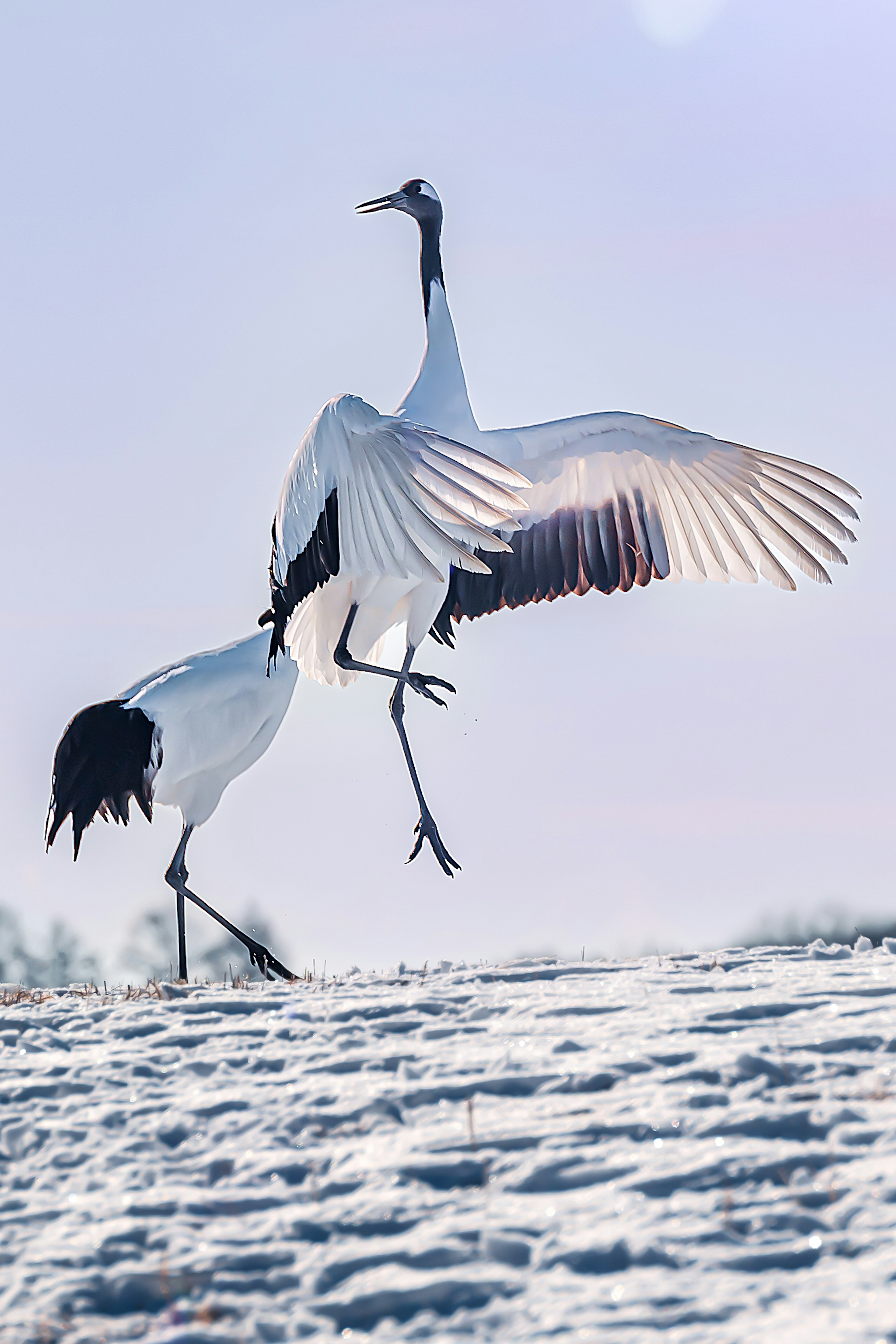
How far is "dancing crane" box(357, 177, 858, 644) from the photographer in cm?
936

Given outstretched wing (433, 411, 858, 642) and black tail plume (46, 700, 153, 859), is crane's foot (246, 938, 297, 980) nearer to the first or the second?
black tail plume (46, 700, 153, 859)

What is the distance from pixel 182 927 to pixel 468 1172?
6.53 metres

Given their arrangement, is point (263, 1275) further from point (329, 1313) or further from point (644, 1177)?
point (644, 1177)

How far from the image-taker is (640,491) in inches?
386

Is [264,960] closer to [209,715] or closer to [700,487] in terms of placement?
[209,715]

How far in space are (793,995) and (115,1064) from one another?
2341 mm

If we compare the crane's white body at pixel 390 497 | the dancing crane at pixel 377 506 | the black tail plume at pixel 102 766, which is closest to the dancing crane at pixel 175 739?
the black tail plume at pixel 102 766

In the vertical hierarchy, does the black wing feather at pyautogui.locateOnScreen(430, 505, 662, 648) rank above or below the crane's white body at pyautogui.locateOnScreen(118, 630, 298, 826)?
above

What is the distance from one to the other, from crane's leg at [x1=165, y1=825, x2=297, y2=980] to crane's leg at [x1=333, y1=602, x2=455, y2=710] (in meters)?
1.45

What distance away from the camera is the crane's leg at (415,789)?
9023 millimetres

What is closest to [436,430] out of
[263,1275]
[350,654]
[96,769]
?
[350,654]

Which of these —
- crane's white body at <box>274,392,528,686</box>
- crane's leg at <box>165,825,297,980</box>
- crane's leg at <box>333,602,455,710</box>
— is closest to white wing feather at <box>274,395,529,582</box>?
crane's white body at <box>274,392,528,686</box>

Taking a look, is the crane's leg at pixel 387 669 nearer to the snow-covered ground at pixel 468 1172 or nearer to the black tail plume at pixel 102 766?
the black tail plume at pixel 102 766

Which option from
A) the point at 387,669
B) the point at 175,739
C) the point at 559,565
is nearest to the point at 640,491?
the point at 559,565
